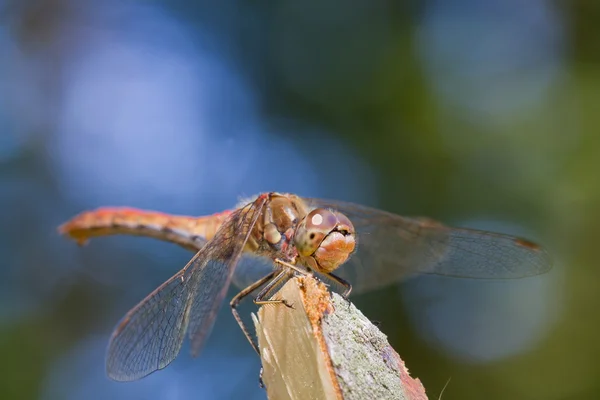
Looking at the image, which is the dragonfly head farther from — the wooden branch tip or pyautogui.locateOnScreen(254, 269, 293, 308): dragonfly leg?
the wooden branch tip

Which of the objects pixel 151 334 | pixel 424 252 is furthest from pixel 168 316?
pixel 424 252

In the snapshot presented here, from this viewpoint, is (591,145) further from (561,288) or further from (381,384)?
(381,384)

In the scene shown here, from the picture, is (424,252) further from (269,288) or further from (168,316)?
(168,316)

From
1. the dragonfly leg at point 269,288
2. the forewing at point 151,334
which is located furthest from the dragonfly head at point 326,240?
the forewing at point 151,334

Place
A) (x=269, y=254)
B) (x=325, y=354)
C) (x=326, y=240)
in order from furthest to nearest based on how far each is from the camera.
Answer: (x=269, y=254) → (x=326, y=240) → (x=325, y=354)

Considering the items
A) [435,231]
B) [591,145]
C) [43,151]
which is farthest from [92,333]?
[591,145]

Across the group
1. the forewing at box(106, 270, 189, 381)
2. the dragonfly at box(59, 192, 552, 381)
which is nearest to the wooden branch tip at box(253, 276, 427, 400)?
the dragonfly at box(59, 192, 552, 381)

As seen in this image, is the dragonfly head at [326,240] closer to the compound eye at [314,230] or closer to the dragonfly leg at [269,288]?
the compound eye at [314,230]

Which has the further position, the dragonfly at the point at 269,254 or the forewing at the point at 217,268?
the dragonfly at the point at 269,254
